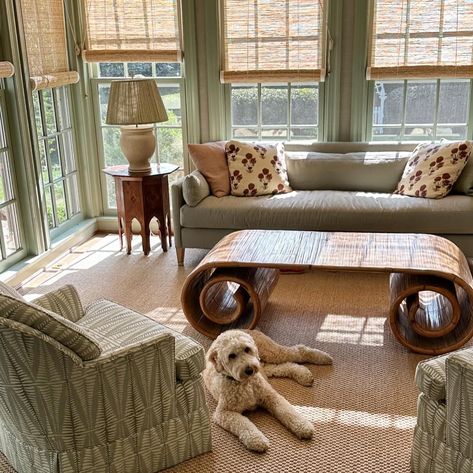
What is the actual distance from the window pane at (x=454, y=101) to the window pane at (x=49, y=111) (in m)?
2.96

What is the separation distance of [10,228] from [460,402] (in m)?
3.25

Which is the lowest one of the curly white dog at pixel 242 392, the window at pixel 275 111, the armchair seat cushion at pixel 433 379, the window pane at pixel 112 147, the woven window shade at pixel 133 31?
the curly white dog at pixel 242 392

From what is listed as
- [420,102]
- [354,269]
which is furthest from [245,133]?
[354,269]

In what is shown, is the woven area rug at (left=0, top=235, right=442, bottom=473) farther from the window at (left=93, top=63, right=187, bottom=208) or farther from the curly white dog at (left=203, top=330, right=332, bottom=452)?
the window at (left=93, top=63, right=187, bottom=208)

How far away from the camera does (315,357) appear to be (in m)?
2.97

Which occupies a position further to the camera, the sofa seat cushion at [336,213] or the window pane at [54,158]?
the window pane at [54,158]

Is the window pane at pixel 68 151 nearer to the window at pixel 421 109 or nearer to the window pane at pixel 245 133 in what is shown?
the window pane at pixel 245 133

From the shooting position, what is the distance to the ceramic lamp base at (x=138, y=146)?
4.43 meters

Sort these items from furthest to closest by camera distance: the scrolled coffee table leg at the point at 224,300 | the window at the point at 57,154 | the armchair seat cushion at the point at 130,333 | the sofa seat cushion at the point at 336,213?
the window at the point at 57,154 → the sofa seat cushion at the point at 336,213 → the scrolled coffee table leg at the point at 224,300 → the armchair seat cushion at the point at 130,333

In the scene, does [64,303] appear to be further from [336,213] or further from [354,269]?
[336,213]

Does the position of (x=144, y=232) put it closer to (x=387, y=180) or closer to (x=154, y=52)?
(x=154, y=52)

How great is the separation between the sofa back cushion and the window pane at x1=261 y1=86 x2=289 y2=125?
42 cm

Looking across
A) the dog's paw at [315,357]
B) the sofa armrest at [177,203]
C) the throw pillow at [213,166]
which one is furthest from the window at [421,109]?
the dog's paw at [315,357]

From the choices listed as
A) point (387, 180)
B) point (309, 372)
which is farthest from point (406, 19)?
point (309, 372)
